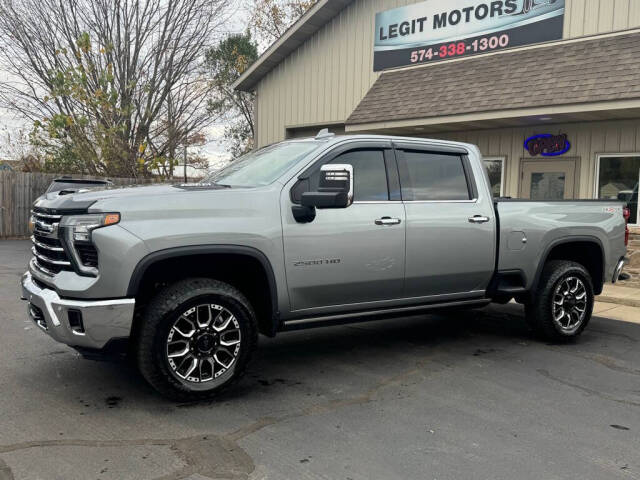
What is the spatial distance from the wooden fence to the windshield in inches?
586

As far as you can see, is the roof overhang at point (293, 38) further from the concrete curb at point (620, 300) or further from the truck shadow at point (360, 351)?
the truck shadow at point (360, 351)

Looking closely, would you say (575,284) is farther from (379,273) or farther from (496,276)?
(379,273)

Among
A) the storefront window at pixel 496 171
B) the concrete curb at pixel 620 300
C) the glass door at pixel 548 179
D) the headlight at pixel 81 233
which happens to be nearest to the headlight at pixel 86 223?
the headlight at pixel 81 233

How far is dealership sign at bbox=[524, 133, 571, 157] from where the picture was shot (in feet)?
36.4

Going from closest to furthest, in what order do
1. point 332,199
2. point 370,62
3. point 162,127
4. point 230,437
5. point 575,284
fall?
point 230,437
point 332,199
point 575,284
point 370,62
point 162,127

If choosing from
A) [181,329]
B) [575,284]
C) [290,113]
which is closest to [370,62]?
[290,113]

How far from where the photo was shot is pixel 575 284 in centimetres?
627

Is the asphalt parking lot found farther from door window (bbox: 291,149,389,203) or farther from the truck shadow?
door window (bbox: 291,149,389,203)

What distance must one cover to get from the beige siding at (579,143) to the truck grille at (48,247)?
379 inches

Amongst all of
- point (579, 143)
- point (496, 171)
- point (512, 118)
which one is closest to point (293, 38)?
point (496, 171)

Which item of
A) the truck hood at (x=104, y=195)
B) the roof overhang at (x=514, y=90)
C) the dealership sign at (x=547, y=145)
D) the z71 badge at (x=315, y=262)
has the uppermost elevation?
the roof overhang at (x=514, y=90)

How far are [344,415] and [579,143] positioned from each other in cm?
886

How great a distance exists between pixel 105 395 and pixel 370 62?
11.7 m

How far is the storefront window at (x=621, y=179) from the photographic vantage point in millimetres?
10375
